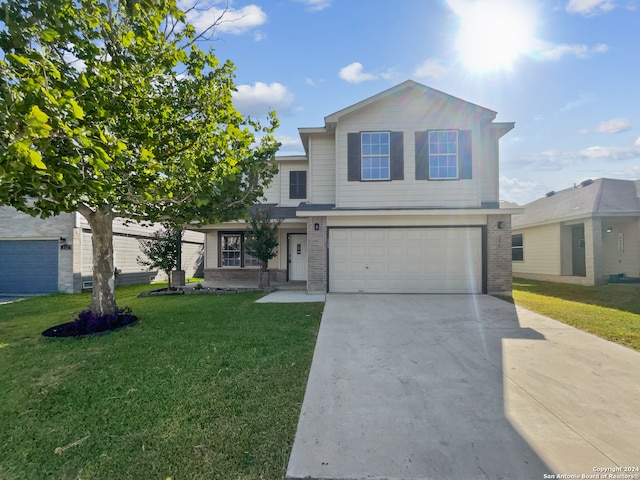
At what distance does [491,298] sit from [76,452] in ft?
33.6

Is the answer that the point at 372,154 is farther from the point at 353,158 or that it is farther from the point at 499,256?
the point at 499,256

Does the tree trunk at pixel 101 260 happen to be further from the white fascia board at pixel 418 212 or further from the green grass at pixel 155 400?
the white fascia board at pixel 418 212

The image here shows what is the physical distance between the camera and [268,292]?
475 inches

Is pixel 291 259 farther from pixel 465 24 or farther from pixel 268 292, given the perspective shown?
pixel 465 24

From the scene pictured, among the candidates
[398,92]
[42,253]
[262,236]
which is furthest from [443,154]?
[42,253]

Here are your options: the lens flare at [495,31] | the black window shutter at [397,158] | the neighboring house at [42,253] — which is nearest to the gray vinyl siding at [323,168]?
the black window shutter at [397,158]

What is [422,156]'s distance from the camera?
11.0 metres

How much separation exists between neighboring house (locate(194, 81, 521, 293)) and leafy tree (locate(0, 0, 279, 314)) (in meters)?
3.91

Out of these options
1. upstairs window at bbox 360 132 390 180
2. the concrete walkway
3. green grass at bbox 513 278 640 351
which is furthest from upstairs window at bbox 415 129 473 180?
the concrete walkway

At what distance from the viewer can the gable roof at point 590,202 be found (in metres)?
13.3

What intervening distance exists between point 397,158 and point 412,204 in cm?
162

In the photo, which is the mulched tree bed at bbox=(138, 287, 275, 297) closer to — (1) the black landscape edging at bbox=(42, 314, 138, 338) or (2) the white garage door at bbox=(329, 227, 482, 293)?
(2) the white garage door at bbox=(329, 227, 482, 293)

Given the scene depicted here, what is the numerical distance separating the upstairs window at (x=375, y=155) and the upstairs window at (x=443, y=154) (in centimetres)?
147

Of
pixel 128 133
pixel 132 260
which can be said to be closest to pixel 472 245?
pixel 128 133
